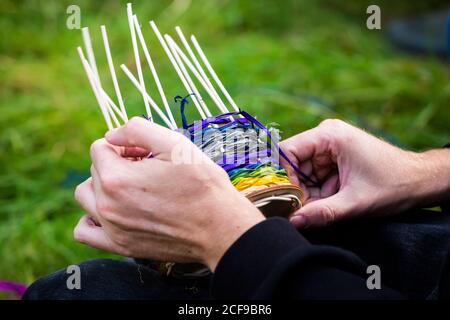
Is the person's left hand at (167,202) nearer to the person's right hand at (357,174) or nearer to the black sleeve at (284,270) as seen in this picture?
the black sleeve at (284,270)

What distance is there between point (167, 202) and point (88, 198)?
0.12m

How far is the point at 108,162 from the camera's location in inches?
28.8

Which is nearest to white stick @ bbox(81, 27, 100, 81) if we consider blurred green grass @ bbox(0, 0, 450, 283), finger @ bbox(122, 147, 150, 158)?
finger @ bbox(122, 147, 150, 158)

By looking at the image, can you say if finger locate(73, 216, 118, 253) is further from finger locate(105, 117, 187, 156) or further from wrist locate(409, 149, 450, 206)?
wrist locate(409, 149, 450, 206)

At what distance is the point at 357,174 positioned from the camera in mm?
850

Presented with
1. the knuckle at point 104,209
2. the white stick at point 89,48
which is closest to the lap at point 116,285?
the knuckle at point 104,209

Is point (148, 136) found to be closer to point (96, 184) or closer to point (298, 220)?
point (96, 184)

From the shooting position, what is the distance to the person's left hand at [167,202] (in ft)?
2.24

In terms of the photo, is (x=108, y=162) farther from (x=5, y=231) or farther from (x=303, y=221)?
(x=5, y=231)

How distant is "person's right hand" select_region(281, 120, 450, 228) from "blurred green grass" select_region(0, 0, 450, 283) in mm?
786

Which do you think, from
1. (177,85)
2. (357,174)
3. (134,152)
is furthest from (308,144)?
(177,85)

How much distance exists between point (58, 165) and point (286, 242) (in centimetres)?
133

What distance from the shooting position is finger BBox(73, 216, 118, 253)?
765 mm

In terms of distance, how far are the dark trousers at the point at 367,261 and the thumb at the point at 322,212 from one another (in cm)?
3
